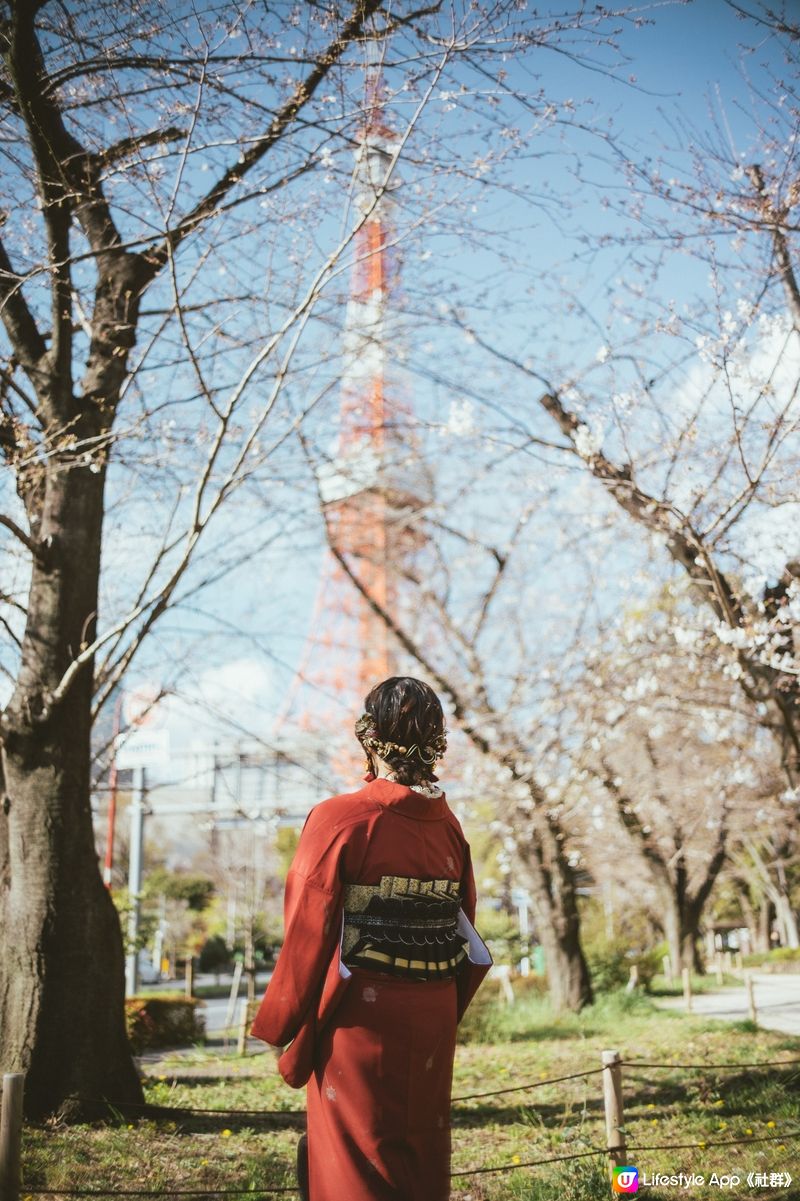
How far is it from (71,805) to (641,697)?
6.99 meters

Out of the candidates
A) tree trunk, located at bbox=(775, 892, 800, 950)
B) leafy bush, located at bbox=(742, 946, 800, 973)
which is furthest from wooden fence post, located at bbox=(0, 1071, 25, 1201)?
tree trunk, located at bbox=(775, 892, 800, 950)

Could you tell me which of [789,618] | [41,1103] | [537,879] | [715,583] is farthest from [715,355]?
[537,879]

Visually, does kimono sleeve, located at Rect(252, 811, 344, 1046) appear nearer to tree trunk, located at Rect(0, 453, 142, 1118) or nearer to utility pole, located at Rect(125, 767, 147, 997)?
tree trunk, located at Rect(0, 453, 142, 1118)

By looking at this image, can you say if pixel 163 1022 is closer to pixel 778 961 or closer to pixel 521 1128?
pixel 521 1128

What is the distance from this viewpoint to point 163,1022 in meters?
11.4

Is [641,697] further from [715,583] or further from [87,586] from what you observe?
[87,586]

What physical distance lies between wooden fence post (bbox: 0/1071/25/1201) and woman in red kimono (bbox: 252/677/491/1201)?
1.18 m

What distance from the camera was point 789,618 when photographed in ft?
20.2

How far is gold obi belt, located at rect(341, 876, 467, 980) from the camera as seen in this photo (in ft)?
7.61

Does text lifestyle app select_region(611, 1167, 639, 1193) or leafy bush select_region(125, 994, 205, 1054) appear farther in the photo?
leafy bush select_region(125, 994, 205, 1054)

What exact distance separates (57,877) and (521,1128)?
9.39 feet

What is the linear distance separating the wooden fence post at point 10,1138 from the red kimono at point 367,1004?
117 cm

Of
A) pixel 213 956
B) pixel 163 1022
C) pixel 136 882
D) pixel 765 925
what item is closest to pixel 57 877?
pixel 163 1022

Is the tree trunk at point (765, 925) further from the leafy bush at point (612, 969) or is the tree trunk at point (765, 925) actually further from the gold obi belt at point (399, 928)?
the gold obi belt at point (399, 928)
